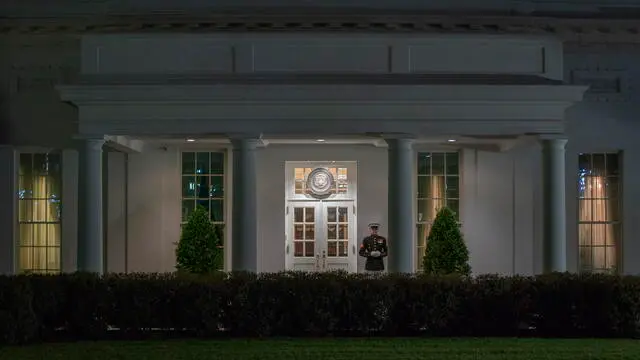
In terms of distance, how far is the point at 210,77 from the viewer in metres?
17.5

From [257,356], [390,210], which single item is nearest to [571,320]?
[390,210]

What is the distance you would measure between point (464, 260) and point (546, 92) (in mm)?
4168

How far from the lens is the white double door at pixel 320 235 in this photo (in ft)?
70.6

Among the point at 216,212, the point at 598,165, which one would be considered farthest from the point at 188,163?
the point at 598,165

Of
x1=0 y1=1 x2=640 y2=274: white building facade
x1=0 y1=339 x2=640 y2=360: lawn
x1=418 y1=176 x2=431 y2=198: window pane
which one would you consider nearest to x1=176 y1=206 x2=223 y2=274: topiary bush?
x1=0 y1=1 x2=640 y2=274: white building facade

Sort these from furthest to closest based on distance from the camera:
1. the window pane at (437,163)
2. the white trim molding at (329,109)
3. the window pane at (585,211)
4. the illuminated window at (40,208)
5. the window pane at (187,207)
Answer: the window pane at (437,163), the window pane at (187,207), the window pane at (585,211), the illuminated window at (40,208), the white trim molding at (329,109)

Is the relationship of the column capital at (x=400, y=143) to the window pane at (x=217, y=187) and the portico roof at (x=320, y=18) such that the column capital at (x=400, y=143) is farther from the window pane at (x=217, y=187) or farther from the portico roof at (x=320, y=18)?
the window pane at (x=217, y=187)

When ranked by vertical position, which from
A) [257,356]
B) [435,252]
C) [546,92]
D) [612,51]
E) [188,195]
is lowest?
[257,356]

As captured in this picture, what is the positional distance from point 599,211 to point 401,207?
5389 mm

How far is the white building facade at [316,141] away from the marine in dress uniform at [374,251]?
5.36 feet

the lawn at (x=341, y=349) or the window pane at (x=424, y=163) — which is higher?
the window pane at (x=424, y=163)

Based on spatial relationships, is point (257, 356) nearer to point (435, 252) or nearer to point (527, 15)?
point (435, 252)

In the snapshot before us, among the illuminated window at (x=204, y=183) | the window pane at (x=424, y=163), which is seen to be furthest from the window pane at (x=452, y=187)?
the illuminated window at (x=204, y=183)

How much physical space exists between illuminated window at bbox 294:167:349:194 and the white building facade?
5 cm
